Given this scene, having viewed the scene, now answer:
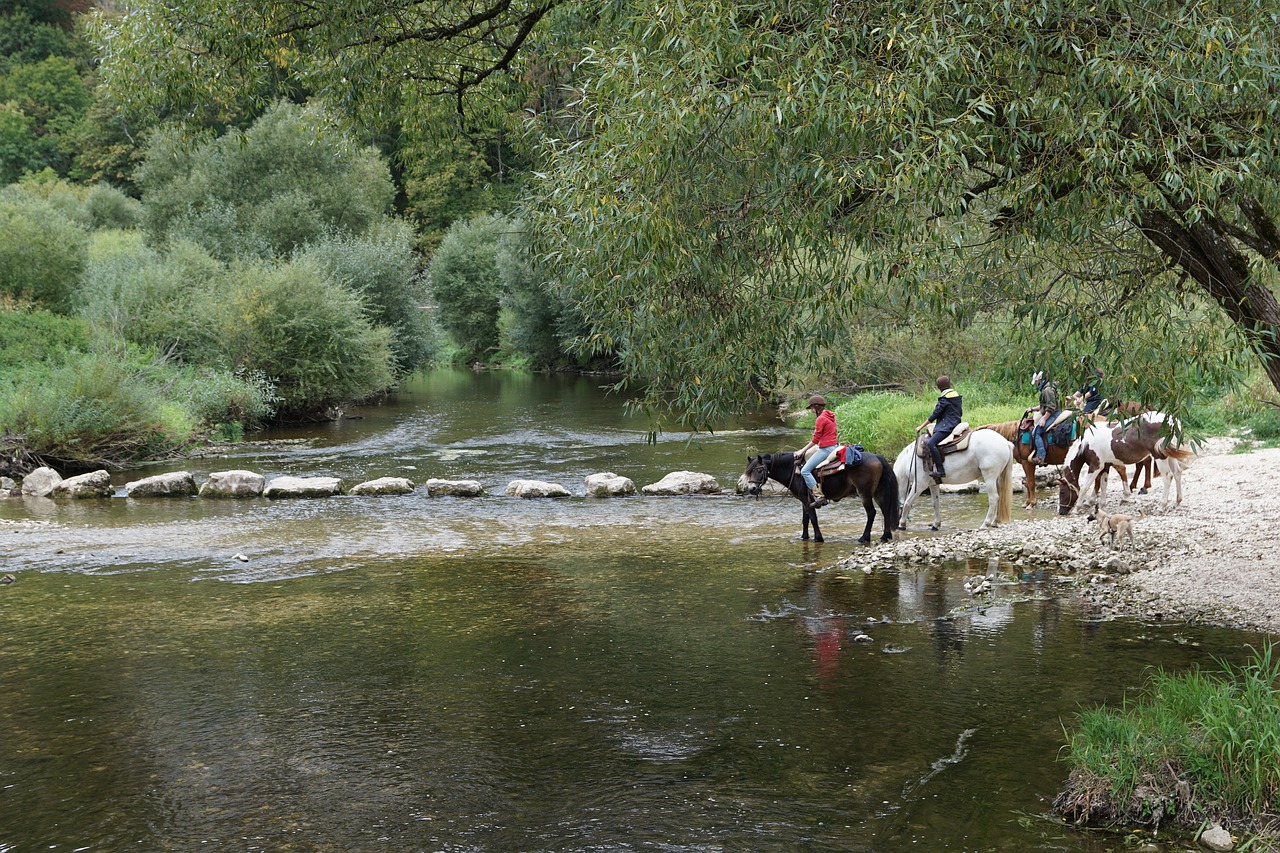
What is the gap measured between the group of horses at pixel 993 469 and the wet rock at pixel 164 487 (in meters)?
12.5

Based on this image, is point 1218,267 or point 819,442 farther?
point 819,442

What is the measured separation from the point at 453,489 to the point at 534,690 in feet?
40.5

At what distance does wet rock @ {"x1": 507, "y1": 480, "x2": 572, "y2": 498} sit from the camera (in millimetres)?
21141

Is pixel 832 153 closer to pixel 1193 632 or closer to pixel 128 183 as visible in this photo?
→ pixel 1193 632

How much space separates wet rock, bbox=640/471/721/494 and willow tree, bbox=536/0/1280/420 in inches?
512

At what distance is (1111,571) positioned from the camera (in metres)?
13.2

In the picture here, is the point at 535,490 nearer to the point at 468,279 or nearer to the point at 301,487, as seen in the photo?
the point at 301,487

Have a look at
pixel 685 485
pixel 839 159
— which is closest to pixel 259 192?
pixel 685 485

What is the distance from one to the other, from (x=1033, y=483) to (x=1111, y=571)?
524cm

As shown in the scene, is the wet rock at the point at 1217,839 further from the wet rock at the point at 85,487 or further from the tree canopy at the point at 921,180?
the wet rock at the point at 85,487

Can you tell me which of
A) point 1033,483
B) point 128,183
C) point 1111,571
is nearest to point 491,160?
point 128,183

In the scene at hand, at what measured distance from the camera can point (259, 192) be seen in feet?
155

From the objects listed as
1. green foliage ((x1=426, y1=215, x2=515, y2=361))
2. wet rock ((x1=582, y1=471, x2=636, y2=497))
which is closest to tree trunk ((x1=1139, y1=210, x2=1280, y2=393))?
wet rock ((x1=582, y1=471, x2=636, y2=497))

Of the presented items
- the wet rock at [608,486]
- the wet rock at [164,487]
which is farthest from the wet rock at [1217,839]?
the wet rock at [164,487]
